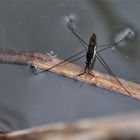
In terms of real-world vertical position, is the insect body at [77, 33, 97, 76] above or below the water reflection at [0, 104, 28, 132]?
above

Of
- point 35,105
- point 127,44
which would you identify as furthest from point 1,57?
point 127,44

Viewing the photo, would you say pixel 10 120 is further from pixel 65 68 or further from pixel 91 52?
pixel 91 52

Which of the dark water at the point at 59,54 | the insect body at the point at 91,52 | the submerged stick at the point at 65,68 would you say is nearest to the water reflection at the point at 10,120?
the dark water at the point at 59,54

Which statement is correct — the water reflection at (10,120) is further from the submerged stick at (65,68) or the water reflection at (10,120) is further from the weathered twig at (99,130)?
the weathered twig at (99,130)

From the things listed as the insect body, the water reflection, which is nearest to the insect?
the insect body

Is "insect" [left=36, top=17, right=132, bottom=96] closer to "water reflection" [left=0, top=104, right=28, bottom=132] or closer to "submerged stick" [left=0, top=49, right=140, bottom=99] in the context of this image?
"submerged stick" [left=0, top=49, right=140, bottom=99]

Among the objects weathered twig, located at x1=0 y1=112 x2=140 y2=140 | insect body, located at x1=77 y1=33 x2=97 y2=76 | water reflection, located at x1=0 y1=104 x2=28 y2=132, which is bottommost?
weathered twig, located at x1=0 y1=112 x2=140 y2=140
